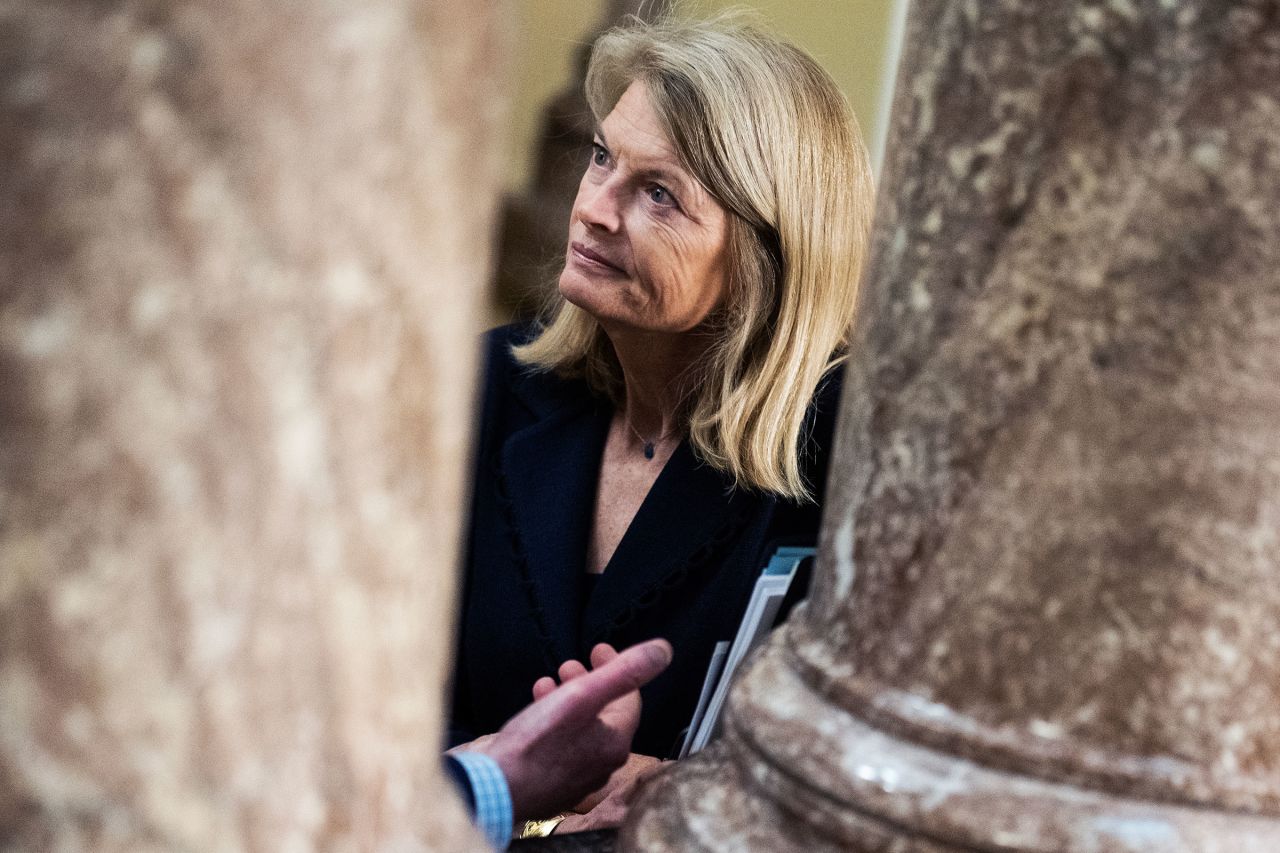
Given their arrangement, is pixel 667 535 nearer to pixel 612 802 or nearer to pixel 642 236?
pixel 642 236

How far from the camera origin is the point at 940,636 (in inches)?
44.2

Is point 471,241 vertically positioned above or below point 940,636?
above

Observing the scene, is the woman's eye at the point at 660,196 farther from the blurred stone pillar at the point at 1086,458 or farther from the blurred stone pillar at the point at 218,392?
the blurred stone pillar at the point at 218,392

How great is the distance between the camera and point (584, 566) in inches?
95.7

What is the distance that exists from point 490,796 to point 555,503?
111 cm

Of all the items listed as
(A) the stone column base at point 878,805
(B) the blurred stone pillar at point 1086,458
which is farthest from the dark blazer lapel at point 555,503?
(B) the blurred stone pillar at point 1086,458

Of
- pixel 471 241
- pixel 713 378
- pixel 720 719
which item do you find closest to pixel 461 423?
pixel 471 241

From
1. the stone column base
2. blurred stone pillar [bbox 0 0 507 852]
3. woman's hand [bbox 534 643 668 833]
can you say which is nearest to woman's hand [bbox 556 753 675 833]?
woman's hand [bbox 534 643 668 833]

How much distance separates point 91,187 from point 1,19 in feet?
0.28

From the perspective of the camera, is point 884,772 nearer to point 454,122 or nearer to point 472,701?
point 454,122

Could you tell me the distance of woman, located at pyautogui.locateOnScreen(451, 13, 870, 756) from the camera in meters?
2.34

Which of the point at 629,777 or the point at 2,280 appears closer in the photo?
the point at 2,280

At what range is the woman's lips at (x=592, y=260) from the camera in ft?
7.68

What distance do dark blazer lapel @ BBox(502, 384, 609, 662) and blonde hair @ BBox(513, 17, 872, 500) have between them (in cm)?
21
